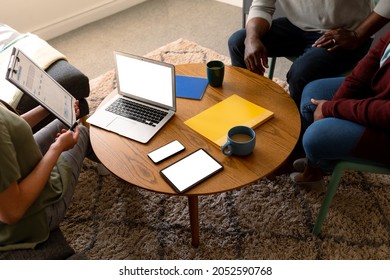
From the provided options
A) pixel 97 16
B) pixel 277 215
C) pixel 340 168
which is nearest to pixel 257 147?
pixel 340 168

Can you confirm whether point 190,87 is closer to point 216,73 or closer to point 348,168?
point 216,73

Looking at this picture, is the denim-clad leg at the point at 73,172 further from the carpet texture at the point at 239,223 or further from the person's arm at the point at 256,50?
→ the person's arm at the point at 256,50

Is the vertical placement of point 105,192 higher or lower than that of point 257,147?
lower

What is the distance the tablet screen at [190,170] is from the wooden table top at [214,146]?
2 cm

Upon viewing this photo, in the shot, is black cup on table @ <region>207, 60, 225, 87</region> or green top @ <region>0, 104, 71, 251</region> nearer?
green top @ <region>0, 104, 71, 251</region>

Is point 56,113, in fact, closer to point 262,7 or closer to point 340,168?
point 340,168

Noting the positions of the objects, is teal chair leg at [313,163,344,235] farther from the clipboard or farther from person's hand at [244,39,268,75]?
the clipboard

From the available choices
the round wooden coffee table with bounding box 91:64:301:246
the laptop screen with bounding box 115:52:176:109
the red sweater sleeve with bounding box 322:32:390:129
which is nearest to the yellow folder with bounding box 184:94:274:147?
the round wooden coffee table with bounding box 91:64:301:246

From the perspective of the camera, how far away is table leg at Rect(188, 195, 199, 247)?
1.23 metres

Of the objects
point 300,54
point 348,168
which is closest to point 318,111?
point 348,168

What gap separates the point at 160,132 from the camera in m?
1.27

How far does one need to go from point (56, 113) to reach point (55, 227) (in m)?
0.38

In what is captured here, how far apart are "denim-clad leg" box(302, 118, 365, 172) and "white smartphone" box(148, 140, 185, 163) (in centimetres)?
45
